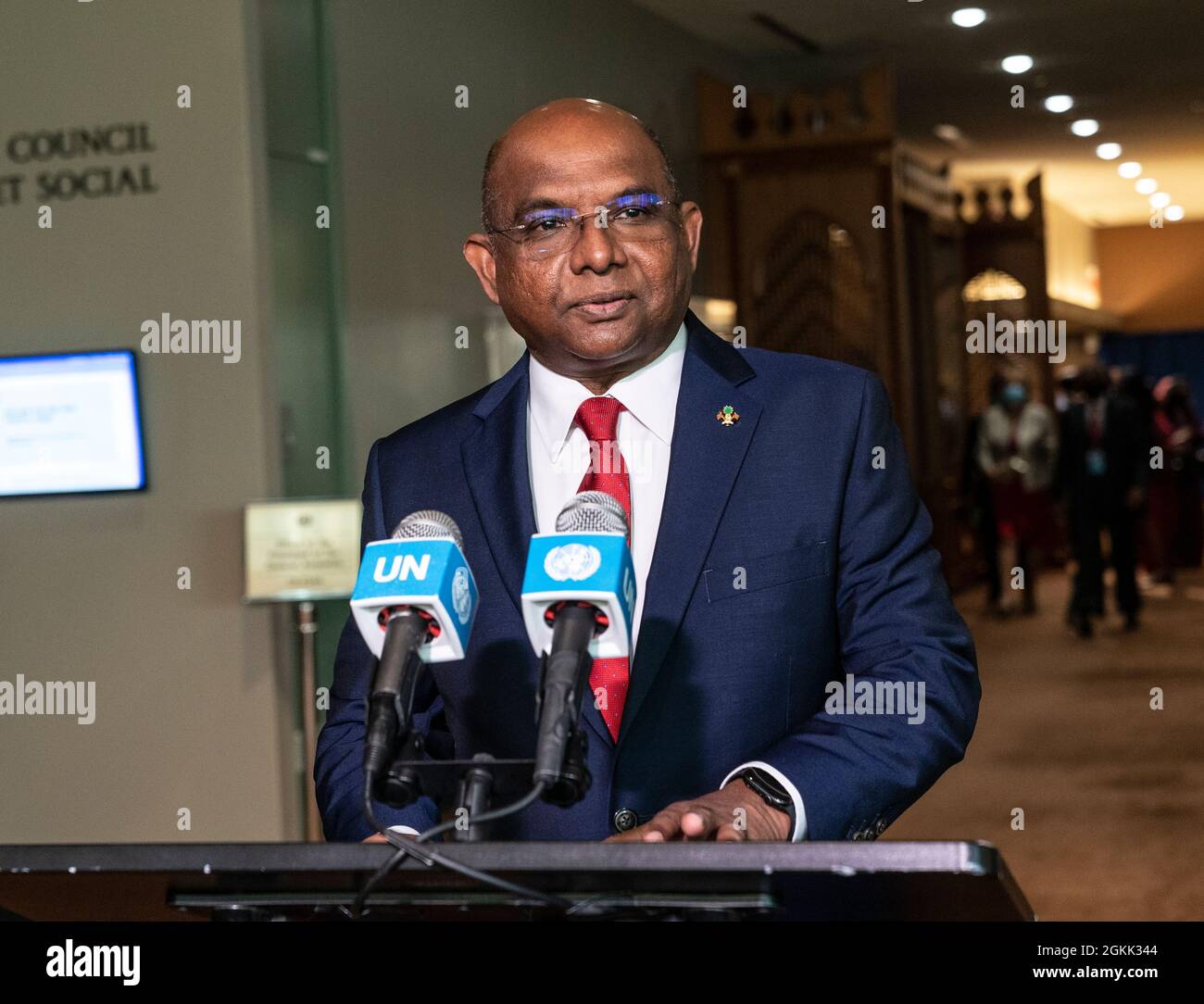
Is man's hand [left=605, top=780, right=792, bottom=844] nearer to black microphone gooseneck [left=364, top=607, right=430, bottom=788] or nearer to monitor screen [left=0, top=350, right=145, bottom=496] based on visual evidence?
black microphone gooseneck [left=364, top=607, right=430, bottom=788]

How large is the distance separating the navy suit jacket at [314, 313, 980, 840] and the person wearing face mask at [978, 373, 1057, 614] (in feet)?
35.2

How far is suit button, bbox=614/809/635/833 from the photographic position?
165 cm

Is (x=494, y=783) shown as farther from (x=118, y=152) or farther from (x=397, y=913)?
(x=118, y=152)

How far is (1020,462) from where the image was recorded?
12172 millimetres

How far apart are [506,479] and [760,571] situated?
29cm

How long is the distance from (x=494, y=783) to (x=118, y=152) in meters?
4.96

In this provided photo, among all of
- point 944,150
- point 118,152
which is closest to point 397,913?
point 118,152

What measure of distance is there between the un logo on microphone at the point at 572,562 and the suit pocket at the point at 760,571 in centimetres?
56

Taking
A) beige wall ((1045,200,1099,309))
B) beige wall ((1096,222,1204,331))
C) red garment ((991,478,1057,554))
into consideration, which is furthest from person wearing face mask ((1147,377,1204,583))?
beige wall ((1096,222,1204,331))

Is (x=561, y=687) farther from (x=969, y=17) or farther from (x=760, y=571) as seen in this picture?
(x=969, y=17)

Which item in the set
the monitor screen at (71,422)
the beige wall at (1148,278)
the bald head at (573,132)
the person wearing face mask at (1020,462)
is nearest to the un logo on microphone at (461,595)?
the bald head at (573,132)

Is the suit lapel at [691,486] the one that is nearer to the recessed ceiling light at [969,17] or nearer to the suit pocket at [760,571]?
the suit pocket at [760,571]

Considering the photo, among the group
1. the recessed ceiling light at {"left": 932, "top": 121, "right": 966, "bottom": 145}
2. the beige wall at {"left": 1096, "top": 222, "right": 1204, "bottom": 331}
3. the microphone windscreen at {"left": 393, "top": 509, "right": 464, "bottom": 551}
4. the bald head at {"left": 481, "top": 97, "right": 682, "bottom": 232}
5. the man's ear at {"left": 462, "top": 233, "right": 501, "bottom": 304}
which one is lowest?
the microphone windscreen at {"left": 393, "top": 509, "right": 464, "bottom": 551}

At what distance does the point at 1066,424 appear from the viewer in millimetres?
10773
